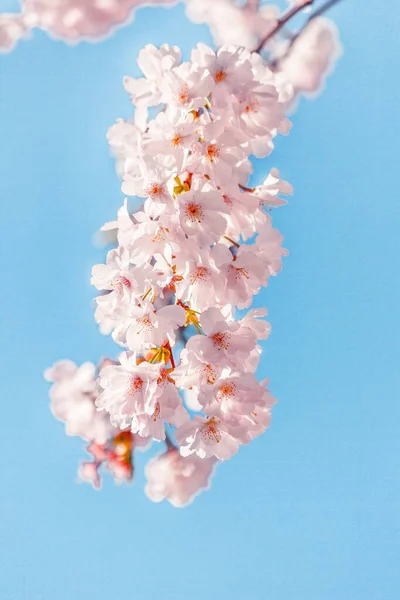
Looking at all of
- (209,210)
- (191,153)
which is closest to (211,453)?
(209,210)

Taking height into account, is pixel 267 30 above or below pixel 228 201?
above

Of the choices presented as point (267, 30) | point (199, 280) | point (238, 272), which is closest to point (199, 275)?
point (199, 280)

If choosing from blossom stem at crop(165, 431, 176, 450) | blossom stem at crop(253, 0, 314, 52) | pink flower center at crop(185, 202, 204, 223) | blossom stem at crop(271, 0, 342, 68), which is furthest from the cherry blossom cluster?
blossom stem at crop(165, 431, 176, 450)

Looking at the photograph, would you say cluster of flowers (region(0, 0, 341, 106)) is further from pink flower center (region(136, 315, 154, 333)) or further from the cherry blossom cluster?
pink flower center (region(136, 315, 154, 333))

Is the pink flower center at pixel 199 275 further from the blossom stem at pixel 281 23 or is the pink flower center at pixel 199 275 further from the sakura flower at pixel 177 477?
the sakura flower at pixel 177 477

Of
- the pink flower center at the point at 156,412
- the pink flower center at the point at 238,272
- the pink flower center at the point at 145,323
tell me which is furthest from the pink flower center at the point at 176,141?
the pink flower center at the point at 156,412

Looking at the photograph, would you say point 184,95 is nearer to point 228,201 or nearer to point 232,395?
point 228,201

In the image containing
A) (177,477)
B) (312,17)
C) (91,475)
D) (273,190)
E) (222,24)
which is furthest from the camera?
(177,477)
